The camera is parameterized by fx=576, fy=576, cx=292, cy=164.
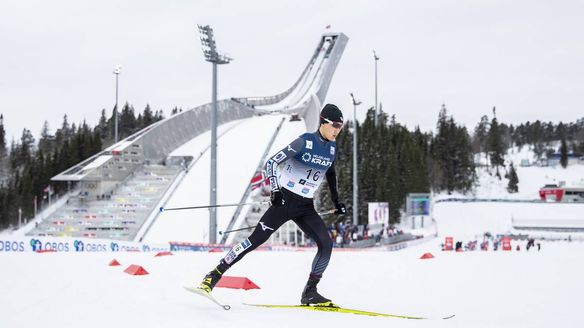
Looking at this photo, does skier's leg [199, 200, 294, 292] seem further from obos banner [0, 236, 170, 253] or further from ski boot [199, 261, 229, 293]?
obos banner [0, 236, 170, 253]

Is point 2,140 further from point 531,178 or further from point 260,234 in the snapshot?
point 531,178

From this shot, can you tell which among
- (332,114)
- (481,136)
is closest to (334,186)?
(332,114)

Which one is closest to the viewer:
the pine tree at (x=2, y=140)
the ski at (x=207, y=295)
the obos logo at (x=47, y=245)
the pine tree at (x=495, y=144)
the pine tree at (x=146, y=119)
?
the ski at (x=207, y=295)

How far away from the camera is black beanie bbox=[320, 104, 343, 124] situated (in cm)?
552

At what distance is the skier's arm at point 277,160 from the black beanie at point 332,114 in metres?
0.40

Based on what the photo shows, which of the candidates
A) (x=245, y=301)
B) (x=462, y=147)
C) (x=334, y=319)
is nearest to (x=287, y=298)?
(x=245, y=301)

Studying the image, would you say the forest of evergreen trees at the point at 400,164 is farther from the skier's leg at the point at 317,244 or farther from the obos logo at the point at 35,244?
the skier's leg at the point at 317,244

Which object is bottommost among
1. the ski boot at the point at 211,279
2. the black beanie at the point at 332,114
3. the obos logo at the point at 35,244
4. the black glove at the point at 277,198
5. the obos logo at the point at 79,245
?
the obos logo at the point at 79,245

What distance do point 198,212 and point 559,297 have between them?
34.4 m

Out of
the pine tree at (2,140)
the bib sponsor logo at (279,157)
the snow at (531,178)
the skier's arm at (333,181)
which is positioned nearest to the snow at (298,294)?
the skier's arm at (333,181)

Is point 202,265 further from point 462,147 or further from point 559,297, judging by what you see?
point 462,147

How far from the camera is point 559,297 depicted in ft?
20.2

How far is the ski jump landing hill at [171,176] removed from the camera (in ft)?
124

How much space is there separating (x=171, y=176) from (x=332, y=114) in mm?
41135
